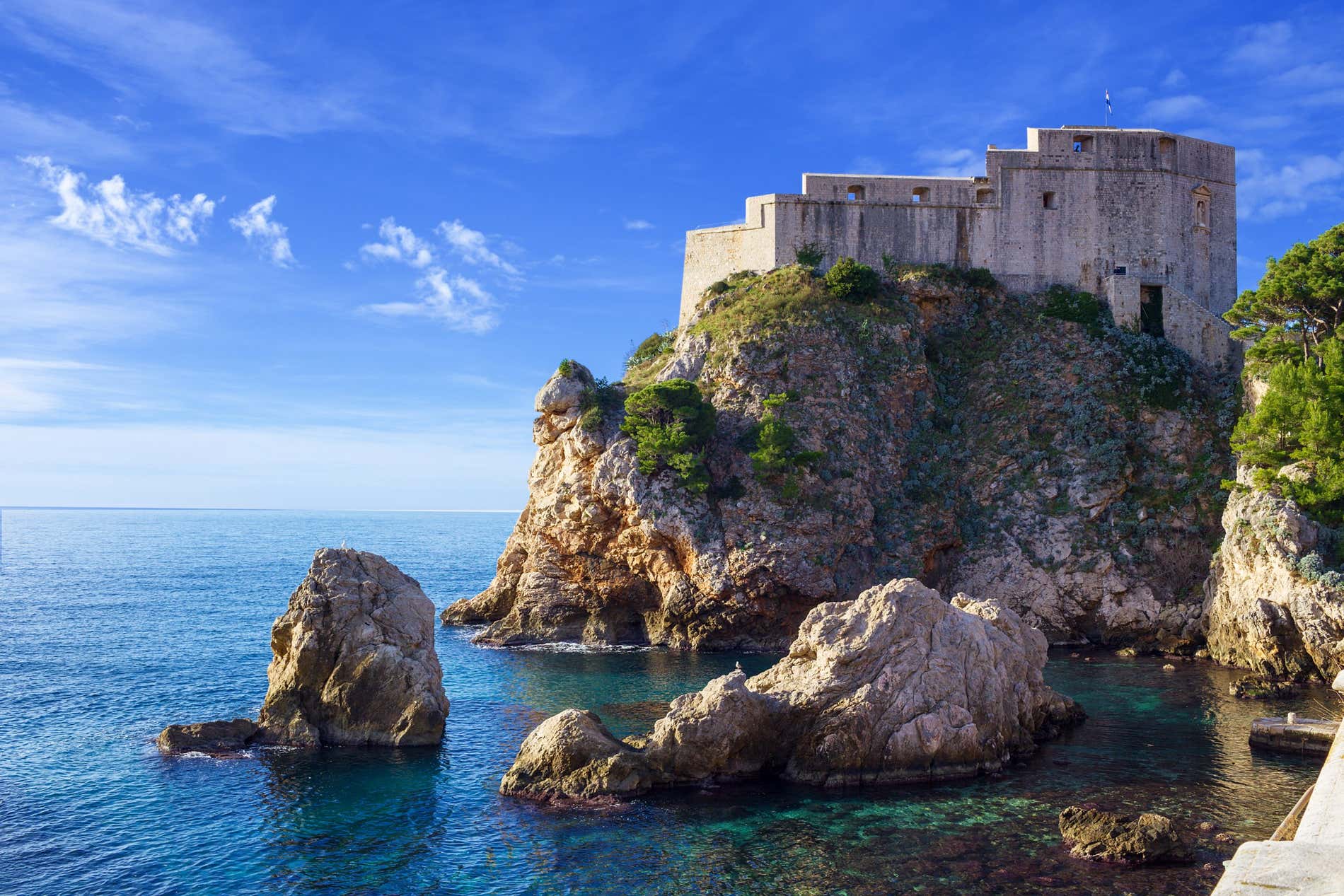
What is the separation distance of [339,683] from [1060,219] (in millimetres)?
48068

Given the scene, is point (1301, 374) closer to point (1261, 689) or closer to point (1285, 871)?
point (1261, 689)

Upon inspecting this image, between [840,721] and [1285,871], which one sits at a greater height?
[1285,871]

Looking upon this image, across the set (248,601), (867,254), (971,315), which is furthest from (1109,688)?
(248,601)

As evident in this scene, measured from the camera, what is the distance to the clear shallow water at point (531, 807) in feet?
63.3

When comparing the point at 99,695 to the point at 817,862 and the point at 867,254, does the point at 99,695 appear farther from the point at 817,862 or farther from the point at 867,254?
the point at 867,254

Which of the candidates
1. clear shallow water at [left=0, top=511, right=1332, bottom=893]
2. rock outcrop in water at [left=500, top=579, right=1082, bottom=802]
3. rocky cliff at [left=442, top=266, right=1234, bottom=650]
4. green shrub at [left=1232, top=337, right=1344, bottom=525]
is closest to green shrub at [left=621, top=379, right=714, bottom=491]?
rocky cliff at [left=442, top=266, right=1234, bottom=650]

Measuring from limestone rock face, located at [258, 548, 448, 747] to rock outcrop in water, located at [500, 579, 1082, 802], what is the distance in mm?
4559

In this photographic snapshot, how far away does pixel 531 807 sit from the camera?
23.2 metres

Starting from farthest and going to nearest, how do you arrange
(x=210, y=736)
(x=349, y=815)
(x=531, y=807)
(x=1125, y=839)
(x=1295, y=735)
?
(x=210, y=736)
(x=1295, y=735)
(x=531, y=807)
(x=349, y=815)
(x=1125, y=839)

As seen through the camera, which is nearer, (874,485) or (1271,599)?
(1271,599)

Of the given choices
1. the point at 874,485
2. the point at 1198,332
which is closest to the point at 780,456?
the point at 874,485

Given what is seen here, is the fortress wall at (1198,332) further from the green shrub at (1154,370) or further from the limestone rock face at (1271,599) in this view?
the limestone rock face at (1271,599)

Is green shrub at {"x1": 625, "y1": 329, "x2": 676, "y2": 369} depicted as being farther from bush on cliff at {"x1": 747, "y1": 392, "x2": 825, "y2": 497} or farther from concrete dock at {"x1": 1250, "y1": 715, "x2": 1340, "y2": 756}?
concrete dock at {"x1": 1250, "y1": 715, "x2": 1340, "y2": 756}

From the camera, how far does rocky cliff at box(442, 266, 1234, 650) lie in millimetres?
44844
